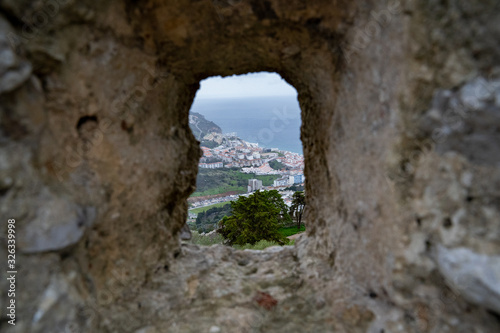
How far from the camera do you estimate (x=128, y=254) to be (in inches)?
123

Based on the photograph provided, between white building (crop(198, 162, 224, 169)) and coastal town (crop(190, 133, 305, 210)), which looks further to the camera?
white building (crop(198, 162, 224, 169))

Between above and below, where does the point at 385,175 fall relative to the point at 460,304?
above

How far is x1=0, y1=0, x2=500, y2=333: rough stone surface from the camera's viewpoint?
192 cm

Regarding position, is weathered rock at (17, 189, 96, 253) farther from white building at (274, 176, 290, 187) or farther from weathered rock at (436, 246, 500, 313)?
white building at (274, 176, 290, 187)

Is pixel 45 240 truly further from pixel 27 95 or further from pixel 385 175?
pixel 385 175

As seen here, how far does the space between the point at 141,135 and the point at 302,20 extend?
2062 mm

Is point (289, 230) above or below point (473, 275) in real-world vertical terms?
below

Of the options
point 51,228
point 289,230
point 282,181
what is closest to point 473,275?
point 51,228

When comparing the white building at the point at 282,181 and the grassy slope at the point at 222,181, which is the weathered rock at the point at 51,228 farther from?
the grassy slope at the point at 222,181

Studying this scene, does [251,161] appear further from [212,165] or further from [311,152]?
[311,152]

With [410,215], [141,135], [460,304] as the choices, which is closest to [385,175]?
[410,215]

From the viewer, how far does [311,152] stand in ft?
13.7

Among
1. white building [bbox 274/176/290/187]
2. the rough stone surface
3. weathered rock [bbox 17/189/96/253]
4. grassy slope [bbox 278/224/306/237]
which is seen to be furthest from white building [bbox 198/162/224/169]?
weathered rock [bbox 17/189/96/253]

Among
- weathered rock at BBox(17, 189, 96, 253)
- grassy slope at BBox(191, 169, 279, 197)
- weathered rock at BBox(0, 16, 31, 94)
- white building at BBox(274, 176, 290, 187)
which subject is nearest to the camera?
weathered rock at BBox(0, 16, 31, 94)
